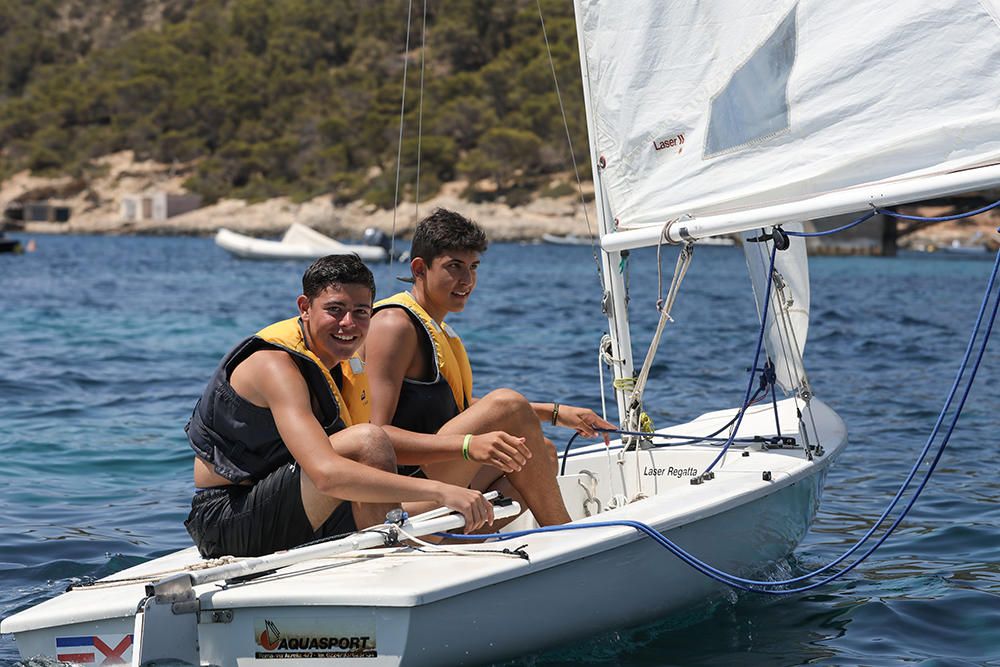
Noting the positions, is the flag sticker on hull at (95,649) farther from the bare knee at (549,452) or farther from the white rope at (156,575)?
the bare knee at (549,452)

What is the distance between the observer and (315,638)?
3.13 meters

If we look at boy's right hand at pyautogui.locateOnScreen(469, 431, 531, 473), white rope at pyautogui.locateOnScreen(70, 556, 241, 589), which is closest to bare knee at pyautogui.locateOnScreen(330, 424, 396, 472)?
boy's right hand at pyautogui.locateOnScreen(469, 431, 531, 473)

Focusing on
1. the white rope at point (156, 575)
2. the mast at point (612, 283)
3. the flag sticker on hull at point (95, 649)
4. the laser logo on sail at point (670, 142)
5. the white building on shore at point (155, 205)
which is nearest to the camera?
the flag sticker on hull at point (95, 649)

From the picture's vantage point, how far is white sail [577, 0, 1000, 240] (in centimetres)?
394

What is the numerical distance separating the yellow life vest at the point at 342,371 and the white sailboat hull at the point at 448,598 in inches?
20.5

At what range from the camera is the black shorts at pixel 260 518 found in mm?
3594

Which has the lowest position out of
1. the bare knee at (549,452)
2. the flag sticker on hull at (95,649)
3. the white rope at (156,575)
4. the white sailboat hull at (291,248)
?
the flag sticker on hull at (95,649)

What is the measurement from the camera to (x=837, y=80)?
14.0 feet

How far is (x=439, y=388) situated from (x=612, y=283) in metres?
1.29

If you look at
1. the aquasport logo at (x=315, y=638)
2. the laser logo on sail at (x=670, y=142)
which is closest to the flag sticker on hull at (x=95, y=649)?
→ the aquasport logo at (x=315, y=638)

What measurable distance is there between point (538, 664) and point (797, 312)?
2649 millimetres

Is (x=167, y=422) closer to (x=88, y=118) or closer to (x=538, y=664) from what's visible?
(x=538, y=664)

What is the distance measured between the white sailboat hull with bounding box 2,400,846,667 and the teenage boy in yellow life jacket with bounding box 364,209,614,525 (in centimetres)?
34

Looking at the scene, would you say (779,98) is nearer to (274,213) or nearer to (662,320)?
(662,320)
